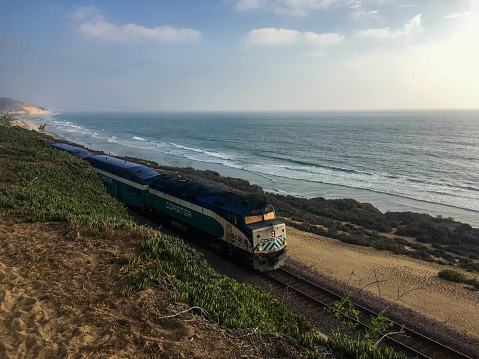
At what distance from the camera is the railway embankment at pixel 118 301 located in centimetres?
659

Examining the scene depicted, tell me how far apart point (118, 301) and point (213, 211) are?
37.1 feet

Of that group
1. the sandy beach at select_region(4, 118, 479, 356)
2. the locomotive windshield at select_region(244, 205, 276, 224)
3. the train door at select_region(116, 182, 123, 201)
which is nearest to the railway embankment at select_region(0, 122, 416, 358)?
the sandy beach at select_region(4, 118, 479, 356)

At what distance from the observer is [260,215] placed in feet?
58.2

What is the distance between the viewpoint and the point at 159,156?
82.9 metres

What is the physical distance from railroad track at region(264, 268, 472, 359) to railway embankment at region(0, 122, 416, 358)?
4.57m

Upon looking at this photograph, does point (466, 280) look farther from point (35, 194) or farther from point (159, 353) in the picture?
point (35, 194)

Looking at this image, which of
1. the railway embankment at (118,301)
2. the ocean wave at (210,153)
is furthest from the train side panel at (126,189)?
the ocean wave at (210,153)

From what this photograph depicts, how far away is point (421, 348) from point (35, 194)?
2029 cm

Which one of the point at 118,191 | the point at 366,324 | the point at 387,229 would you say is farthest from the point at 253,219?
the point at 387,229

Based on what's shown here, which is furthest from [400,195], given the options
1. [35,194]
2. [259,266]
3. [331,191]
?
[35,194]

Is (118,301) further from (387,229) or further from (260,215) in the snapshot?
(387,229)

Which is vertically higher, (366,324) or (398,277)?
(366,324)

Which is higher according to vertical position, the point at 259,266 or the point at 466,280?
the point at 259,266

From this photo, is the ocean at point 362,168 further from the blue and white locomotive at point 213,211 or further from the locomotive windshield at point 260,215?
the locomotive windshield at point 260,215
